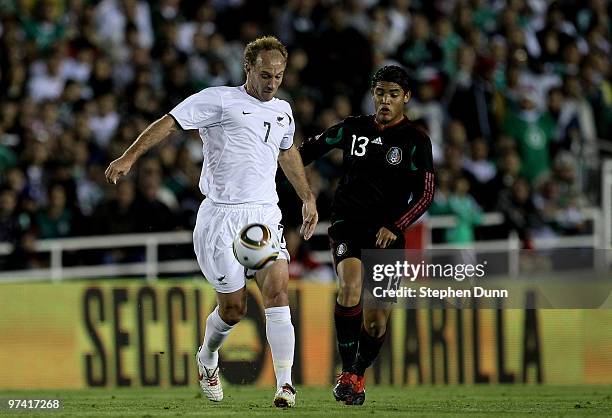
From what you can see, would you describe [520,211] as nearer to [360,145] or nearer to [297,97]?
[297,97]

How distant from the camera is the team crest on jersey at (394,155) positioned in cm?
1050

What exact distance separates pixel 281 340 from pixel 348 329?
75cm

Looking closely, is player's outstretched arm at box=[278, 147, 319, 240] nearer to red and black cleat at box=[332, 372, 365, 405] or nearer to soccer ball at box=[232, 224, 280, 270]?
soccer ball at box=[232, 224, 280, 270]

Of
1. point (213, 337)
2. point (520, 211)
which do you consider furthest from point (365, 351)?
point (520, 211)

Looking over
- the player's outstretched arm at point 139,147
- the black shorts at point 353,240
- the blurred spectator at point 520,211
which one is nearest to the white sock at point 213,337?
the black shorts at point 353,240

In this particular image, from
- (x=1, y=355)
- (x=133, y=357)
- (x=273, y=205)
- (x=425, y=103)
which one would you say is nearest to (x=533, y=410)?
(x=273, y=205)

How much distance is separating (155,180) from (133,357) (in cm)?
232

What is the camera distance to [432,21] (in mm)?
19391

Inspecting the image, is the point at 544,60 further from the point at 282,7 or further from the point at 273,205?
the point at 273,205

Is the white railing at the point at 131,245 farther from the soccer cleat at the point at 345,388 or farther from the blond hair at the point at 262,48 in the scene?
the blond hair at the point at 262,48

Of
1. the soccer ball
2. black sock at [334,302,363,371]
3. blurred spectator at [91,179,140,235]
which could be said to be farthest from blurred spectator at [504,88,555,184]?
the soccer ball

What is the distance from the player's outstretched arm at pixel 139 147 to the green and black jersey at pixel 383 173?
4.80 feet

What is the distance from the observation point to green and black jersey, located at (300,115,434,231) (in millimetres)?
10469

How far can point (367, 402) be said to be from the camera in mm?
10922
